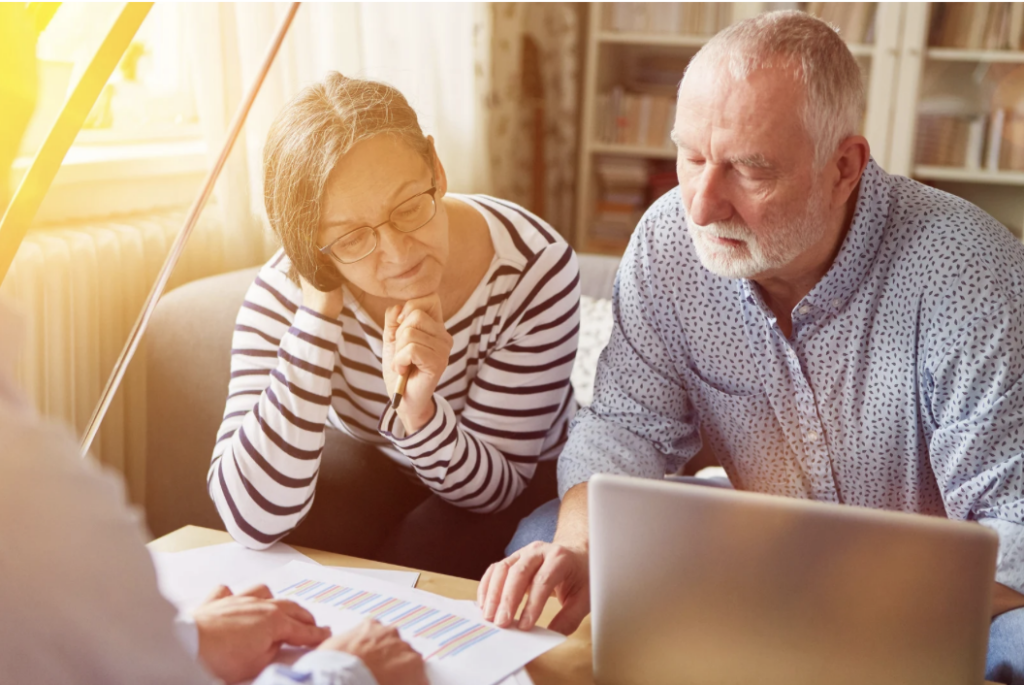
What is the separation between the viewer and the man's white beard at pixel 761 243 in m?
1.11

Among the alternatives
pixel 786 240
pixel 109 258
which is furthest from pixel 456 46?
pixel 786 240

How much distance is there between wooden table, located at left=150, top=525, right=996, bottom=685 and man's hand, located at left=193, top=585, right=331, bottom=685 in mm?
176

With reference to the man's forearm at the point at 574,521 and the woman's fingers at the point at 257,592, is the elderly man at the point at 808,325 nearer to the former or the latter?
the man's forearm at the point at 574,521

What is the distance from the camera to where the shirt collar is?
3.70 ft

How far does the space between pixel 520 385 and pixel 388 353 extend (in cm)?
21

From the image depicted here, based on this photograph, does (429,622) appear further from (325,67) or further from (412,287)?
(325,67)

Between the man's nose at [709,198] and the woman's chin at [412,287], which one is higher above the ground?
the man's nose at [709,198]

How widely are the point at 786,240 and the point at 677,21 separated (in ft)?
7.87

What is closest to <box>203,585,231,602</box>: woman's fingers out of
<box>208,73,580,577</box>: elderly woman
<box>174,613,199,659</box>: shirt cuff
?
<box>174,613,199,659</box>: shirt cuff

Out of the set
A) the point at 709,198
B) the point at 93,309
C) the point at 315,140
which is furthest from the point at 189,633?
the point at 93,309

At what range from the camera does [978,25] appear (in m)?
3.00

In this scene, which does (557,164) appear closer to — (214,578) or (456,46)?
(456,46)

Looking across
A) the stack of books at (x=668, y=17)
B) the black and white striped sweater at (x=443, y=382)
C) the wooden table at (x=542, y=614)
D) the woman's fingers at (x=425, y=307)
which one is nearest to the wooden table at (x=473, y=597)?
the wooden table at (x=542, y=614)

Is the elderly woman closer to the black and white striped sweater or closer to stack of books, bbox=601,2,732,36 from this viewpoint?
the black and white striped sweater
